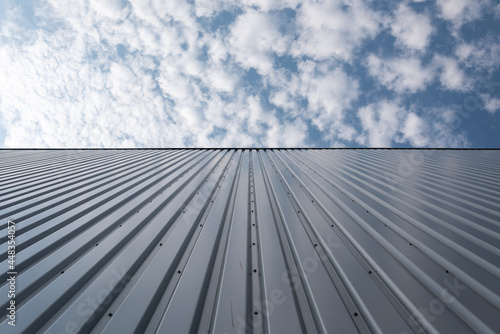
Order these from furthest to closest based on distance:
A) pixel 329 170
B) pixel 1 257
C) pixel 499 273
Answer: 1. pixel 329 170
2. pixel 1 257
3. pixel 499 273

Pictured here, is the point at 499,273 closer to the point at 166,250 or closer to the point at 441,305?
the point at 441,305

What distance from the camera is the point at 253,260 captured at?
1.80m

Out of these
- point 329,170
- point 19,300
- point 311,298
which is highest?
point 329,170

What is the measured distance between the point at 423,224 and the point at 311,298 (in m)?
1.68

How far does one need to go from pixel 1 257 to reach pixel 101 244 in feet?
2.38

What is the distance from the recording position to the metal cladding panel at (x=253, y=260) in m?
1.29

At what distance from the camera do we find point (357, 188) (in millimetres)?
3613


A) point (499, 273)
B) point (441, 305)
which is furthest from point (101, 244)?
point (499, 273)

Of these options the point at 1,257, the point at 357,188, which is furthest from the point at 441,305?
the point at 1,257

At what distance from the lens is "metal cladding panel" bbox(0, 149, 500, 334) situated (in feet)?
4.24

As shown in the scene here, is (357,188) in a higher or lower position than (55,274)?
higher

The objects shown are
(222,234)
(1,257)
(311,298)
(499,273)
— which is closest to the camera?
(311,298)

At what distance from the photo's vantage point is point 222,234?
223 centimetres

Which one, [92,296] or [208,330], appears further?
[92,296]
